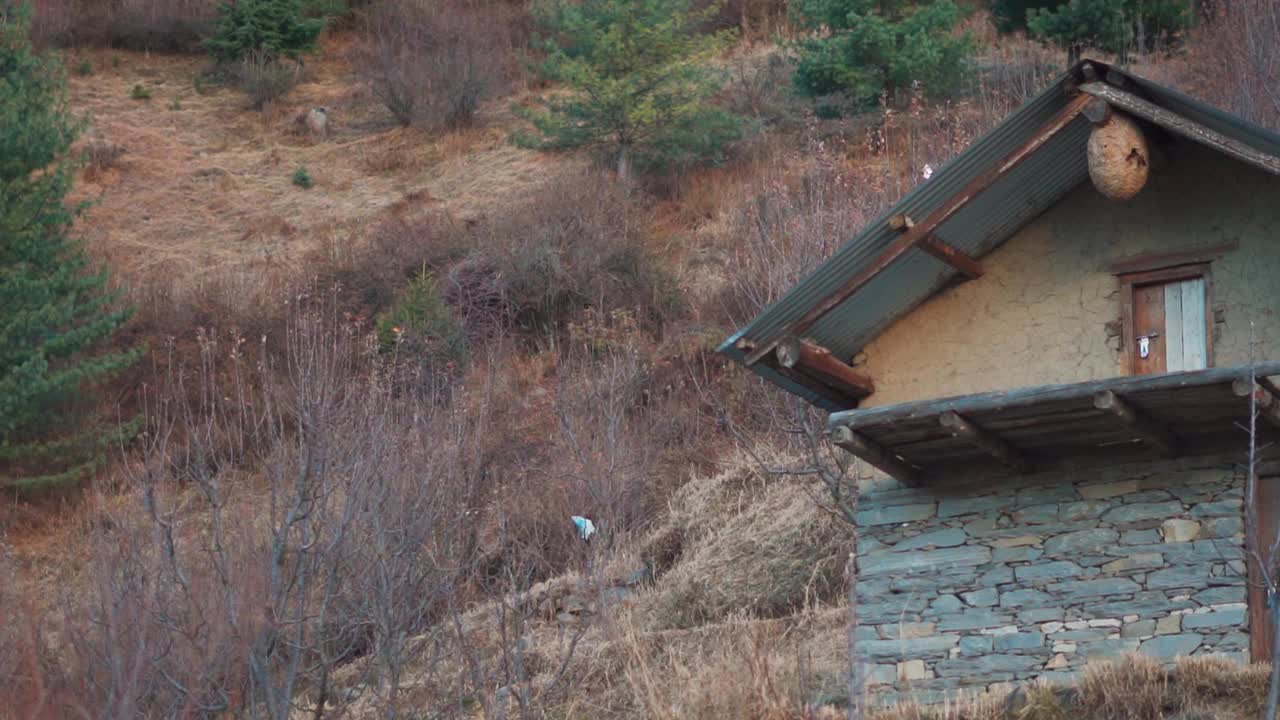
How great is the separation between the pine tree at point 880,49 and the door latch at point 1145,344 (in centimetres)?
1760

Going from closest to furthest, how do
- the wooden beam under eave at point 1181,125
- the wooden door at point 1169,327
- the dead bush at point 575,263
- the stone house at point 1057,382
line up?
1. the wooden beam under eave at point 1181,125
2. the stone house at point 1057,382
3. the wooden door at point 1169,327
4. the dead bush at point 575,263

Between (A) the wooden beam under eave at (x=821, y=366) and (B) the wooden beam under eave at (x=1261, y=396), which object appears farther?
(A) the wooden beam under eave at (x=821, y=366)

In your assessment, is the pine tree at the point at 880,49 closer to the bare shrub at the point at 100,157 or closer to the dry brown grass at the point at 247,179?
the dry brown grass at the point at 247,179

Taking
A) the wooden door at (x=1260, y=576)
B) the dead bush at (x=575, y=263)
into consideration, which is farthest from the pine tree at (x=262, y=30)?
the wooden door at (x=1260, y=576)

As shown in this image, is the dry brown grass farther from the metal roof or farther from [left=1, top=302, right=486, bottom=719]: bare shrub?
the metal roof

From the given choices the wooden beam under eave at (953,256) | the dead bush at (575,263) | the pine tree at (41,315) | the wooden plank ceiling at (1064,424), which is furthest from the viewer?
the dead bush at (575,263)

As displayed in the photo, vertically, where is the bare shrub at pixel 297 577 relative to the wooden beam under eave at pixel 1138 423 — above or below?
below

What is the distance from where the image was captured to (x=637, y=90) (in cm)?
3212

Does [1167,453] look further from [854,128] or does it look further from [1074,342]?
[854,128]

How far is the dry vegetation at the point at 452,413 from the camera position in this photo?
48.5 feet

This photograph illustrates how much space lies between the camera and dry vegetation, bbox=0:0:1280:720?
14.8 meters

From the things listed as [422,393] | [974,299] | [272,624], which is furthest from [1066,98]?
[422,393]

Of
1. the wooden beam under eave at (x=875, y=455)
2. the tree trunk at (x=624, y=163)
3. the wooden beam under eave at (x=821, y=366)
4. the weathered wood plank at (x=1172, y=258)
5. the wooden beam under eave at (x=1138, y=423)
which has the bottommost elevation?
the wooden beam under eave at (x=875, y=455)

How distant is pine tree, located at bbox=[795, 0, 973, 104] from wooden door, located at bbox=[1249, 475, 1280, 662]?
18.4 m
